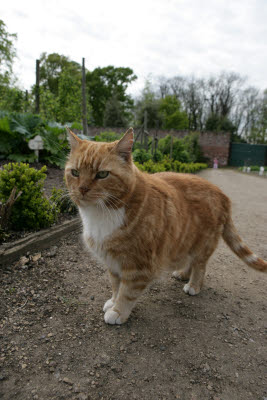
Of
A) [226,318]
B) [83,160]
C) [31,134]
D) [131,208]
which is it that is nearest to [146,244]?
[131,208]

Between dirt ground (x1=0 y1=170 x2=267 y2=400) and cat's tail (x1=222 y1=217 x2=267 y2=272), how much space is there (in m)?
0.41

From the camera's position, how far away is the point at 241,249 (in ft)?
8.07

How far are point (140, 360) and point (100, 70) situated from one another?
38578 mm

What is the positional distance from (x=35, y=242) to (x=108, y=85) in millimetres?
36526

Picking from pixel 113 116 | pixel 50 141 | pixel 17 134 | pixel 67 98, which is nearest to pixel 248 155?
pixel 113 116

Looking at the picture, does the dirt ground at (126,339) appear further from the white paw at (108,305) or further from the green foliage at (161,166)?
the green foliage at (161,166)

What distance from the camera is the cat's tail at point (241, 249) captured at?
2373mm

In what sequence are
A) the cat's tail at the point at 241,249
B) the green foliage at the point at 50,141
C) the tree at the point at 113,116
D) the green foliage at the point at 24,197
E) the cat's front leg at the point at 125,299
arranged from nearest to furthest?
the cat's front leg at the point at 125,299, the cat's tail at the point at 241,249, the green foliage at the point at 24,197, the green foliage at the point at 50,141, the tree at the point at 113,116

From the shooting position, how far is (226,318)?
7.45ft

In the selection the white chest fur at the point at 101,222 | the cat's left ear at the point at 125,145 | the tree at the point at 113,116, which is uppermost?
the tree at the point at 113,116

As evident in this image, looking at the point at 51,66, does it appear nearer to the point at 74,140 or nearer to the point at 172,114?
the point at 172,114

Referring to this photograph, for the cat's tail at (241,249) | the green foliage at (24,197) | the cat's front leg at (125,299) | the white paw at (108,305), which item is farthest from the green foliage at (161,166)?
the cat's front leg at (125,299)

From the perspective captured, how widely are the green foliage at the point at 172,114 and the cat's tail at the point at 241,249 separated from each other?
1355 inches

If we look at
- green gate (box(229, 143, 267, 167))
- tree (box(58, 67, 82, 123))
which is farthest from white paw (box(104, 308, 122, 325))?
green gate (box(229, 143, 267, 167))
